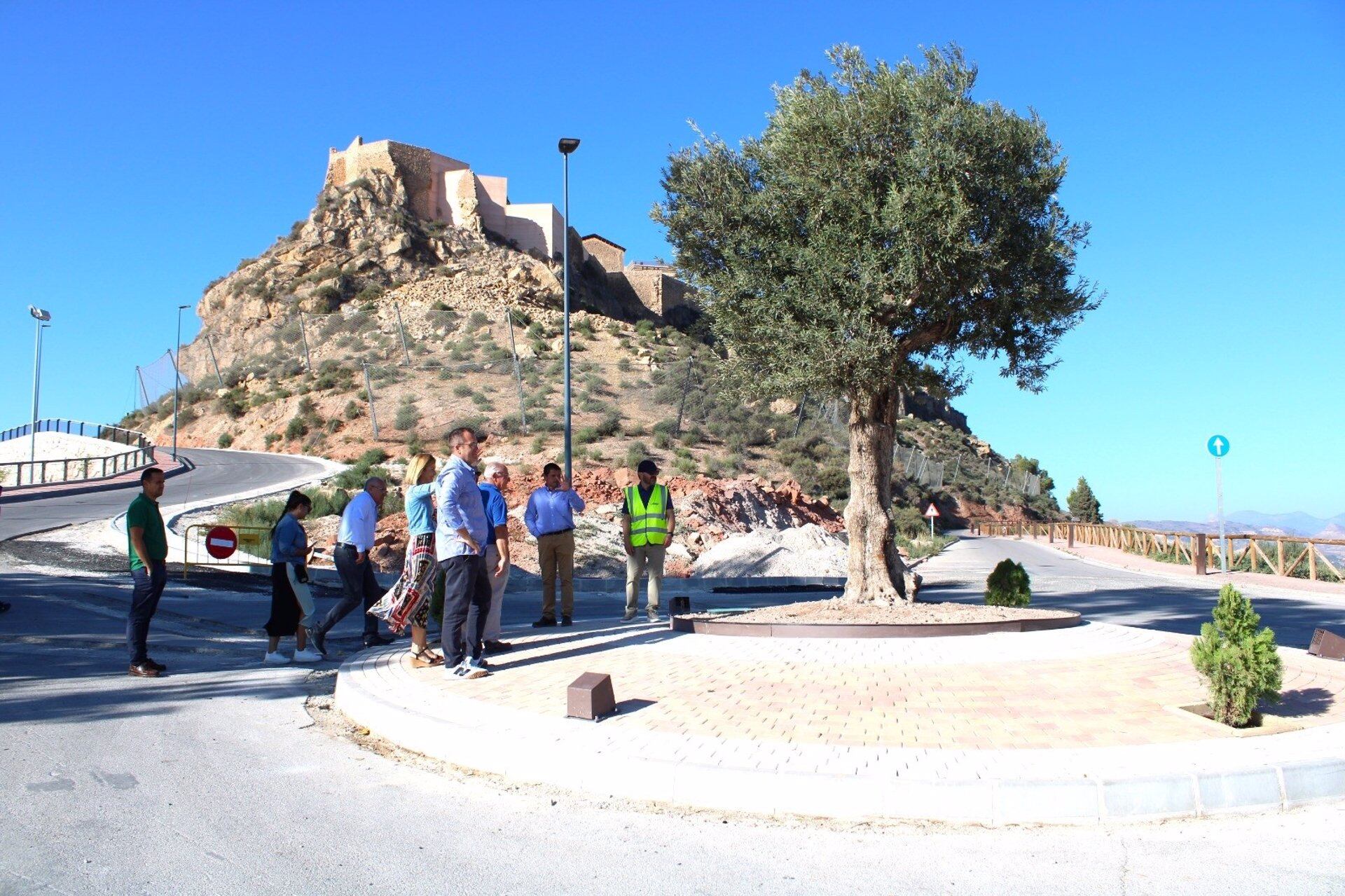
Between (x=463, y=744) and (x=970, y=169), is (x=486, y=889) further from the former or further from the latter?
(x=970, y=169)

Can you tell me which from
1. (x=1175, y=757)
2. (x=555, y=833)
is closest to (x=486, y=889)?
(x=555, y=833)

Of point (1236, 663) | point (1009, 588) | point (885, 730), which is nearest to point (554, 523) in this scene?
point (885, 730)

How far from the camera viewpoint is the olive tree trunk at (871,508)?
35.3ft

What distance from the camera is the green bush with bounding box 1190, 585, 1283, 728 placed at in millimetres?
5449

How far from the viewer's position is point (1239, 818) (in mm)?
4461

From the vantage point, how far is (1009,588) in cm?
1137

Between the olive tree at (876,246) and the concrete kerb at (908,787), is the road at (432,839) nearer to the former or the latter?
the concrete kerb at (908,787)

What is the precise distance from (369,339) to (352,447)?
806 inches

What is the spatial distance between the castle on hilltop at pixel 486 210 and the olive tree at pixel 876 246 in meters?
62.5

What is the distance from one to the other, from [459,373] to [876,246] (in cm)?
4575

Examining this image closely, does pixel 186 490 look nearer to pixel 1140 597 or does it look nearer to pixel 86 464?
pixel 86 464

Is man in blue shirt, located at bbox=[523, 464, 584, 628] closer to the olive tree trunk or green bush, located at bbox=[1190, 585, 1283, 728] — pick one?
the olive tree trunk

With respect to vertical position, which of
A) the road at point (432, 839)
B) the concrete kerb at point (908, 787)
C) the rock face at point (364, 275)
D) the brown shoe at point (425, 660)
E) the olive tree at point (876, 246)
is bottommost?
the road at point (432, 839)

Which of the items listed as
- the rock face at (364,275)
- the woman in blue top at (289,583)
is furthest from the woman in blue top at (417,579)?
the rock face at (364,275)
